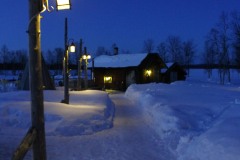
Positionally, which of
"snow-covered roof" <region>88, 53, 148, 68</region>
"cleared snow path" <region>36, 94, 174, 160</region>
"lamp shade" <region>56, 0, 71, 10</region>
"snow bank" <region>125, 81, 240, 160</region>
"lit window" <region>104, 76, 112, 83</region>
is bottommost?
"cleared snow path" <region>36, 94, 174, 160</region>

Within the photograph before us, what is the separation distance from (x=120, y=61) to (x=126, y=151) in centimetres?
4162

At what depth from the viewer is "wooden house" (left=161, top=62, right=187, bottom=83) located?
193 feet

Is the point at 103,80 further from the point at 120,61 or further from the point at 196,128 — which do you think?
the point at 196,128

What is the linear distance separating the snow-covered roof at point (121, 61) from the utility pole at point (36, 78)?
41292 millimetres

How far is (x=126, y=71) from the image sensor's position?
50156 millimetres

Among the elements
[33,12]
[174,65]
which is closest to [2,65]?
[174,65]

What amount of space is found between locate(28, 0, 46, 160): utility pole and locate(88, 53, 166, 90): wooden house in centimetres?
4129

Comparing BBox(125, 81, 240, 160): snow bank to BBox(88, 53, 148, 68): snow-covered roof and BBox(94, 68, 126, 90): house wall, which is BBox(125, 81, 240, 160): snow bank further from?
BBox(94, 68, 126, 90): house wall

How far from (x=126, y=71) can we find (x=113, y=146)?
39495mm

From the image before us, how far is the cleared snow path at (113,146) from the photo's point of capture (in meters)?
9.55

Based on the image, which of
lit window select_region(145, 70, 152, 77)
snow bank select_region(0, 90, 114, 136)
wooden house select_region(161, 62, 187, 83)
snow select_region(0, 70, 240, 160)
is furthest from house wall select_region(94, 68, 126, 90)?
snow bank select_region(0, 90, 114, 136)

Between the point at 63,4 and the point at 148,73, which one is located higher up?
the point at 63,4

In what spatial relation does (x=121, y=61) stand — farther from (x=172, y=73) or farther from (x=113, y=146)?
(x=113, y=146)

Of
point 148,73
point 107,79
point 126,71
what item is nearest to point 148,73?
point 148,73
